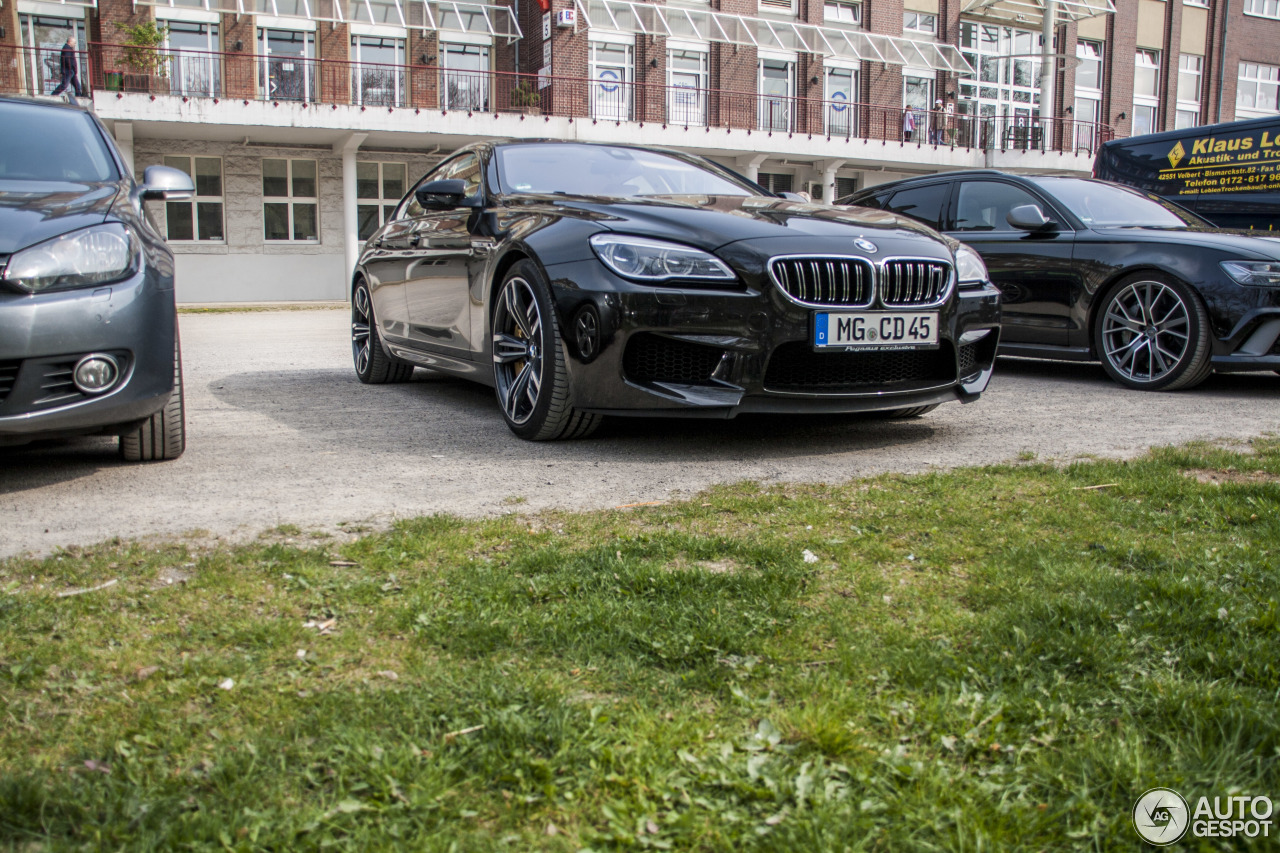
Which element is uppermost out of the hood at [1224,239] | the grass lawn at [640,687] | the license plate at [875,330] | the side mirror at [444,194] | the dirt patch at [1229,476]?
the side mirror at [444,194]

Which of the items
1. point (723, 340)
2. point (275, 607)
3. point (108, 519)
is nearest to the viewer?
point (275, 607)

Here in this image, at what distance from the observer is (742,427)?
522 cm

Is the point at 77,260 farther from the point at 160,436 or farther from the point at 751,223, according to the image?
the point at 751,223

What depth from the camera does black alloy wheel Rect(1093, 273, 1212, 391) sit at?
655 cm

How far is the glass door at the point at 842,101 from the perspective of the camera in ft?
105

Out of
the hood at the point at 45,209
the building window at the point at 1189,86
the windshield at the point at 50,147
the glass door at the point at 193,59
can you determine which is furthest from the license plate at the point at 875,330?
the building window at the point at 1189,86

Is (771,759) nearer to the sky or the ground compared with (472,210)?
nearer to the ground

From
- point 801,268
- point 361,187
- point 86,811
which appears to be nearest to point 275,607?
point 86,811

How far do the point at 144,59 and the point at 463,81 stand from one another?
7340 mm

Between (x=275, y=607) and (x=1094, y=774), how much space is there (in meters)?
1.68

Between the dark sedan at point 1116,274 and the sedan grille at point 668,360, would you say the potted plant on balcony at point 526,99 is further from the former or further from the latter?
the sedan grille at point 668,360

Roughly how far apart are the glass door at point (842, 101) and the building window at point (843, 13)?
1349mm

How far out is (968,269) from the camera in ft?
16.5

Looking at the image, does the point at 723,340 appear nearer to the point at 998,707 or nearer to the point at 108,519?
the point at 108,519
